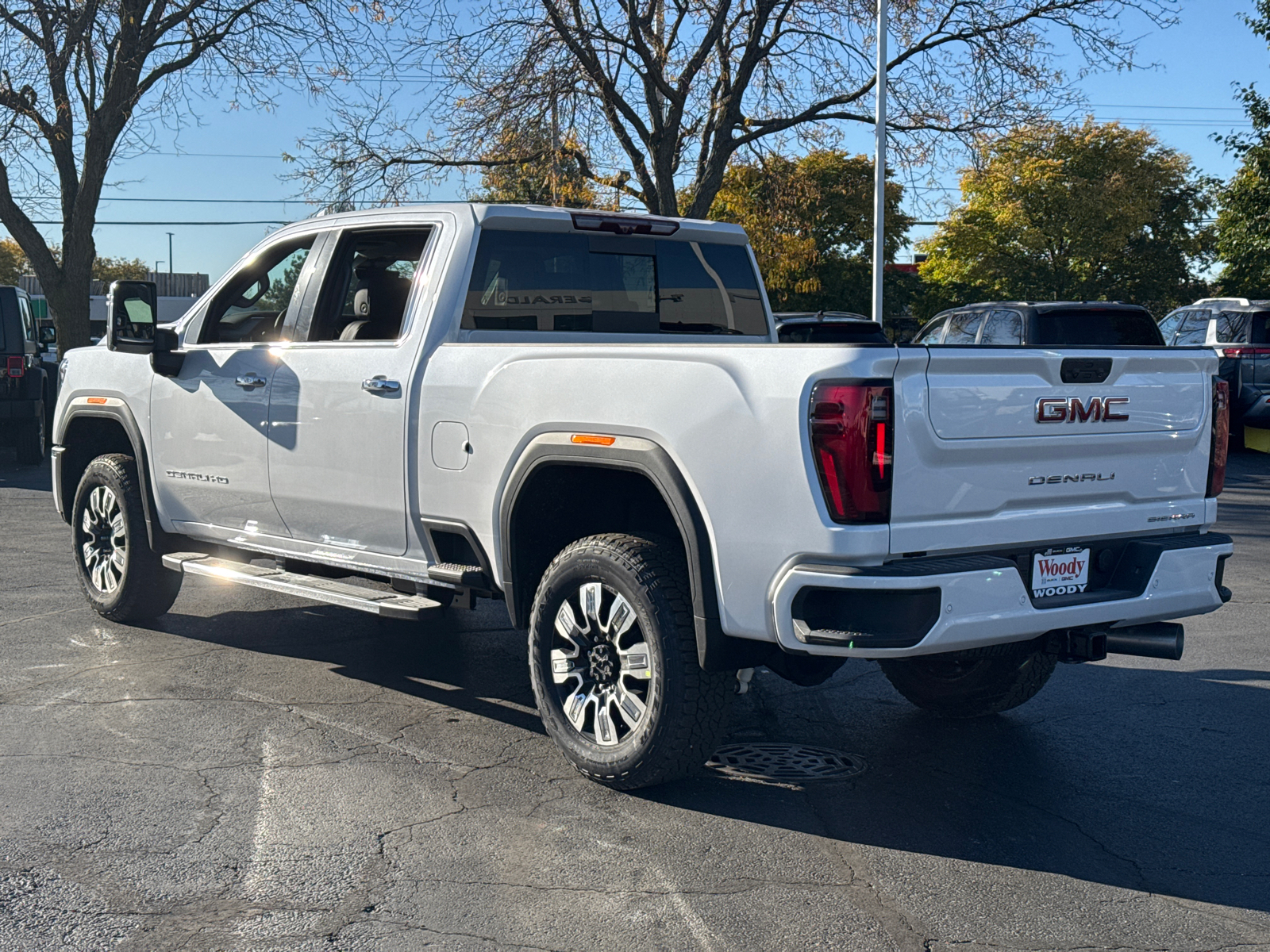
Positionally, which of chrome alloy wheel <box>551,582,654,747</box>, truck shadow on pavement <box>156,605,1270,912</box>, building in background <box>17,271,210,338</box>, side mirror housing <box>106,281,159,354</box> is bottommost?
truck shadow on pavement <box>156,605,1270,912</box>

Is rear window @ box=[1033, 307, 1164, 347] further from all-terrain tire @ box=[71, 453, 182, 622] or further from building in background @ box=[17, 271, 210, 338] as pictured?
building in background @ box=[17, 271, 210, 338]

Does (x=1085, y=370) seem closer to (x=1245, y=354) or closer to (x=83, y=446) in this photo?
(x=83, y=446)

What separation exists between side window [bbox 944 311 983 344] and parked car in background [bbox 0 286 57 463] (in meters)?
11.3

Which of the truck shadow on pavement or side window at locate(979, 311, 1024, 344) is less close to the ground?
side window at locate(979, 311, 1024, 344)

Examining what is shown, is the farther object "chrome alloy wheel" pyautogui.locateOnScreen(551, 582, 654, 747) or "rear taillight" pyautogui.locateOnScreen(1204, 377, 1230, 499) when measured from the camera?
"rear taillight" pyautogui.locateOnScreen(1204, 377, 1230, 499)

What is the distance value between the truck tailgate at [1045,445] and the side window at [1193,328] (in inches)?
618

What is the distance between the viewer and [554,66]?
20.5 m

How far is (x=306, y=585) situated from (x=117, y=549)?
6.18ft

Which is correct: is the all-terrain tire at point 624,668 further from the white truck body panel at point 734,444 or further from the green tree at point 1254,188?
the green tree at point 1254,188

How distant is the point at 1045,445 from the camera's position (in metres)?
4.39

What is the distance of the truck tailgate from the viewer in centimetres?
410

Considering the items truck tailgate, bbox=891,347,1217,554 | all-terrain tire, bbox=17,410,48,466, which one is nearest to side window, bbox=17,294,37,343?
all-terrain tire, bbox=17,410,48,466

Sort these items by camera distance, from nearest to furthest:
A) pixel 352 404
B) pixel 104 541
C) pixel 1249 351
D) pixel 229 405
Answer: pixel 352 404
pixel 229 405
pixel 104 541
pixel 1249 351

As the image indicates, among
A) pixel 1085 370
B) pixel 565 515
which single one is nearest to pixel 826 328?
pixel 565 515
